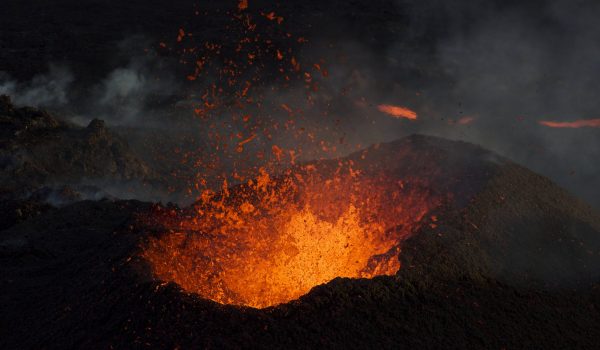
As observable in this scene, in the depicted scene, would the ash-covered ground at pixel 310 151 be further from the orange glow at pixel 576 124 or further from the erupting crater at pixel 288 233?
the erupting crater at pixel 288 233

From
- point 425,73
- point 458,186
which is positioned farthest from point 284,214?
point 425,73

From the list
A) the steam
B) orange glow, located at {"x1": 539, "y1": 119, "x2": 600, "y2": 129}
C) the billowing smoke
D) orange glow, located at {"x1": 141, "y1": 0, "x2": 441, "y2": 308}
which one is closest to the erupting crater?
orange glow, located at {"x1": 141, "y1": 0, "x2": 441, "y2": 308}

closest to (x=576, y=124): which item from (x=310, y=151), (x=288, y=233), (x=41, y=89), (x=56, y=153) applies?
(x=310, y=151)

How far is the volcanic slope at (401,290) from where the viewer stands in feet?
12.2

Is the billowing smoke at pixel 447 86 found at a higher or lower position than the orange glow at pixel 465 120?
higher

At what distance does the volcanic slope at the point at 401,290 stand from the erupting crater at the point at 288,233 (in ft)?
0.92

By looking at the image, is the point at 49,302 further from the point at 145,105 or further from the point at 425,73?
the point at 425,73

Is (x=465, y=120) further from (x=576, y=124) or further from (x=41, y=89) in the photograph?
(x=41, y=89)

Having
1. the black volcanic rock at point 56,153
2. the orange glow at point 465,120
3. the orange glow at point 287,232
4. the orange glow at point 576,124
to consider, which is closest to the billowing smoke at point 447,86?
the orange glow at point 465,120

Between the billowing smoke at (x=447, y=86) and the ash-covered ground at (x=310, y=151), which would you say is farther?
the billowing smoke at (x=447, y=86)

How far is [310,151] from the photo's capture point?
12609 mm

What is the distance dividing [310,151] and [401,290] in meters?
8.67

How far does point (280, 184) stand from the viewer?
703cm

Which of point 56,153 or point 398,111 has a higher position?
point 56,153
